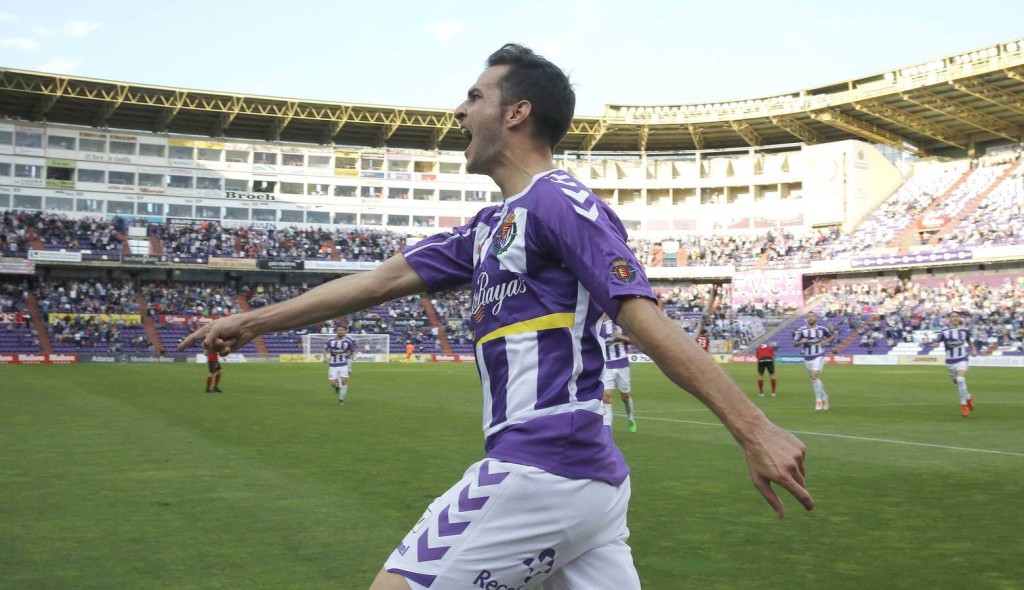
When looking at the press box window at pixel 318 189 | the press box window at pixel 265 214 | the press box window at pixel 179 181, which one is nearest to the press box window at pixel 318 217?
the press box window at pixel 318 189

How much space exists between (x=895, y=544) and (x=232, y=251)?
63529 mm

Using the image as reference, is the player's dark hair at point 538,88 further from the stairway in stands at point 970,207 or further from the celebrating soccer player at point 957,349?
the stairway in stands at point 970,207

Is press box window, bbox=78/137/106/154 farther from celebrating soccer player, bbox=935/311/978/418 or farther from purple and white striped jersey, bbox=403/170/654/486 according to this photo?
purple and white striped jersey, bbox=403/170/654/486

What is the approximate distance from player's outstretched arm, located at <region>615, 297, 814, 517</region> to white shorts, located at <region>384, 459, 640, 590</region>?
47 cm

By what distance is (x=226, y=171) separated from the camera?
234 ft

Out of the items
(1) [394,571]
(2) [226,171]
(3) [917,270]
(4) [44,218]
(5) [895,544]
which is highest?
(2) [226,171]

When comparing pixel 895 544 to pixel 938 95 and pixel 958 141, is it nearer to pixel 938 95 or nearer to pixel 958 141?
pixel 938 95

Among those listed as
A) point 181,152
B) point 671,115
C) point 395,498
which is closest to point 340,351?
point 395,498

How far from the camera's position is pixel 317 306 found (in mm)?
3328

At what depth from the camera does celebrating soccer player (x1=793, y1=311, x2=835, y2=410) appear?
71.6 ft

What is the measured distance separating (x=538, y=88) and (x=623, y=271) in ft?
2.62

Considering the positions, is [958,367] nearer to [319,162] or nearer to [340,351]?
[340,351]

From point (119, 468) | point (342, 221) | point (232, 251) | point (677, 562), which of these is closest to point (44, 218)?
point (232, 251)

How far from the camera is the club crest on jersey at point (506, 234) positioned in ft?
9.24
